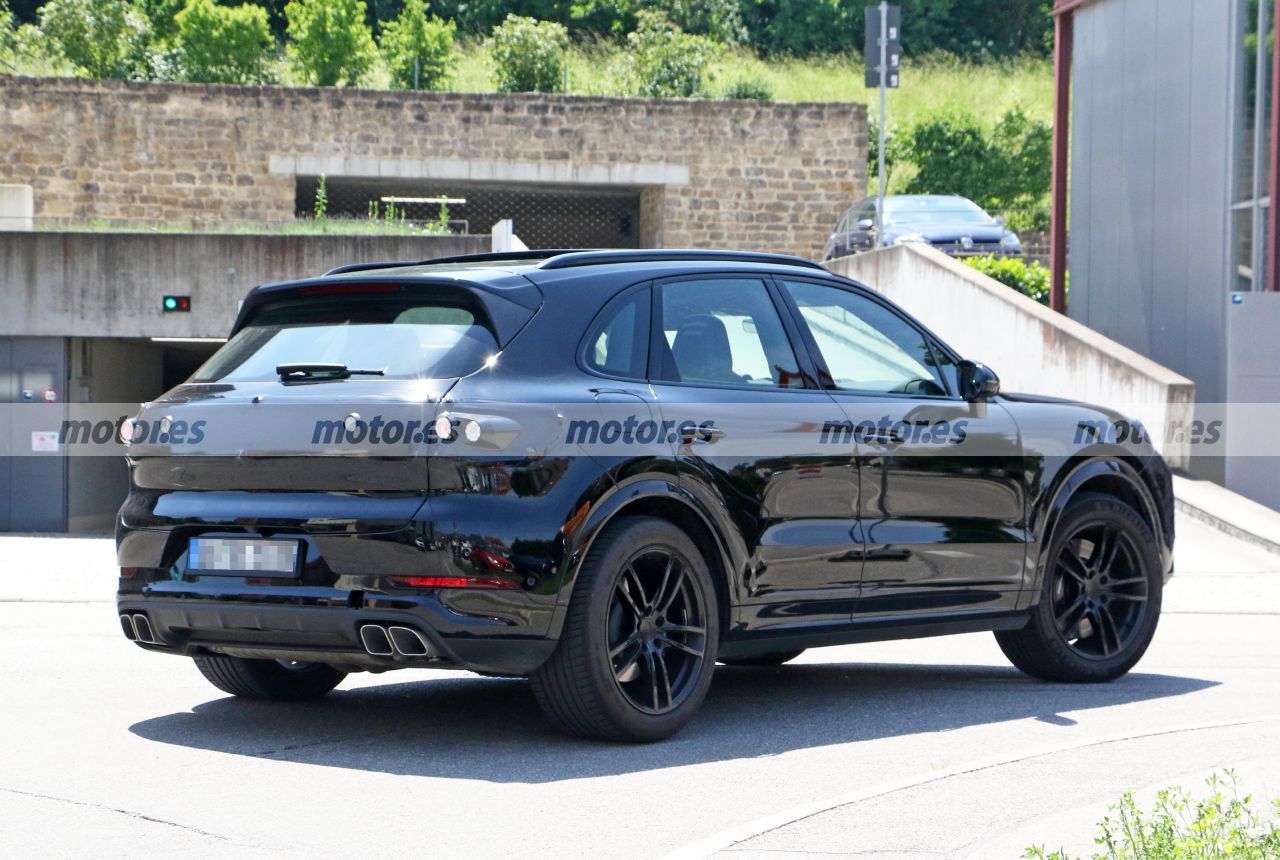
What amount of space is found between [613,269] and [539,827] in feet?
8.02

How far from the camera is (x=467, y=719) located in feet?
24.6

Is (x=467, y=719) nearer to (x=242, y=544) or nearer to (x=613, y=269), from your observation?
(x=242, y=544)

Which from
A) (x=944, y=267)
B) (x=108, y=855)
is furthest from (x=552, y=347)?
(x=944, y=267)

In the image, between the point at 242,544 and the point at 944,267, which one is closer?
the point at 242,544

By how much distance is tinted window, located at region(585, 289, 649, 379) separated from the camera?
6840 mm

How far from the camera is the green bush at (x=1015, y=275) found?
28.2 m

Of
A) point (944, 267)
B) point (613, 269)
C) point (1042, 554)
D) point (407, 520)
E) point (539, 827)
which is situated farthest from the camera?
point (944, 267)

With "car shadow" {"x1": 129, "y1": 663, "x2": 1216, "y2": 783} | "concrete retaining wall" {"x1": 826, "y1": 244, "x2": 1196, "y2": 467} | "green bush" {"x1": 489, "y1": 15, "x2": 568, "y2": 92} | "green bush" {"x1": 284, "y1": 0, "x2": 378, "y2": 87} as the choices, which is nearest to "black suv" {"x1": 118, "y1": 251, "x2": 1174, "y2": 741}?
"car shadow" {"x1": 129, "y1": 663, "x2": 1216, "y2": 783}

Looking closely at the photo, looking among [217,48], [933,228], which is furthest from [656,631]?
[217,48]

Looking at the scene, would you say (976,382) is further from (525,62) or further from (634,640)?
(525,62)

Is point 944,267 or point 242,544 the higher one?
point 944,267

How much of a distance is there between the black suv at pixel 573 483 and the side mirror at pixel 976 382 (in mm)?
11

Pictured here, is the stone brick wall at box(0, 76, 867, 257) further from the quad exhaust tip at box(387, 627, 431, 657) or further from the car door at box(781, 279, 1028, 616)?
the quad exhaust tip at box(387, 627, 431, 657)

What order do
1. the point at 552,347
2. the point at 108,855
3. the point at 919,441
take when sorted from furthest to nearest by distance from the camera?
the point at 919,441
the point at 552,347
the point at 108,855
